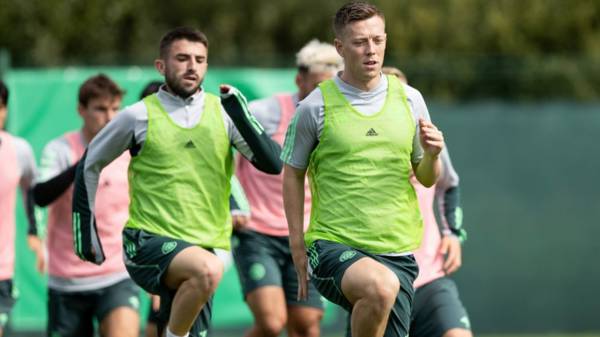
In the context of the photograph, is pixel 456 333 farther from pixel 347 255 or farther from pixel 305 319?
pixel 305 319

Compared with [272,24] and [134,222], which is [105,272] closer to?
[134,222]

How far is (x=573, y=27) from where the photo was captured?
22938 mm

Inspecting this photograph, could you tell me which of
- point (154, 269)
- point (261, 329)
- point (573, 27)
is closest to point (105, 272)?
point (261, 329)

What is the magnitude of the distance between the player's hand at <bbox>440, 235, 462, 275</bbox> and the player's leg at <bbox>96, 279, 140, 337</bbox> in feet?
6.96

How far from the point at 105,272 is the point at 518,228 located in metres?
6.52

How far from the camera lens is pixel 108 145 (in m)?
7.86

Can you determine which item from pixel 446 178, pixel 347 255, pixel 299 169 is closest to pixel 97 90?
pixel 446 178

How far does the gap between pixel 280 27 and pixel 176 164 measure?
62.7 ft

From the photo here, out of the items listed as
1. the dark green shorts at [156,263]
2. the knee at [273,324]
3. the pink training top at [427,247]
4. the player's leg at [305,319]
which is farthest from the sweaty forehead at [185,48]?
the player's leg at [305,319]

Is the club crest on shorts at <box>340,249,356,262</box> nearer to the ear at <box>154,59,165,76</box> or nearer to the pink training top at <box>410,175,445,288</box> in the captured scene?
the pink training top at <box>410,175,445,288</box>

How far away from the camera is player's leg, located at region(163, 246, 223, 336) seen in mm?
7543

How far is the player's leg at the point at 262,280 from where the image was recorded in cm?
945

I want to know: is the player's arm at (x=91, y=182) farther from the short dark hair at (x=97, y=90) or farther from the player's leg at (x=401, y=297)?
the player's leg at (x=401, y=297)

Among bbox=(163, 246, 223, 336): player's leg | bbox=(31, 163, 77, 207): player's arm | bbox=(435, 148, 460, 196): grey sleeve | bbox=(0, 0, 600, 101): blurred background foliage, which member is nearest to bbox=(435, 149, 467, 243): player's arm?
bbox=(435, 148, 460, 196): grey sleeve
